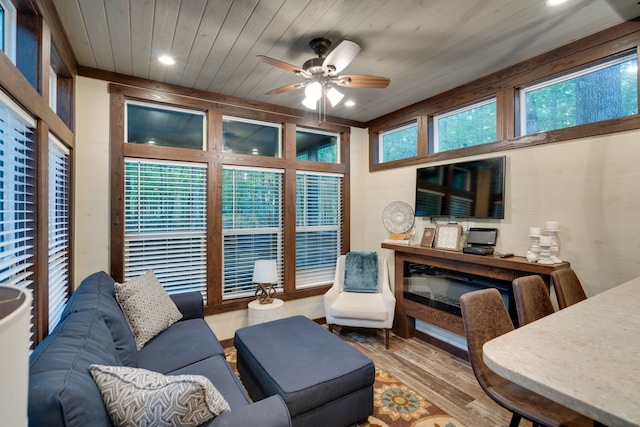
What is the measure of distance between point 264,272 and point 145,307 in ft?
3.97

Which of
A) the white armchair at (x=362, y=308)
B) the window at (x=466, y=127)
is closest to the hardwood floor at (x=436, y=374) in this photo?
the white armchair at (x=362, y=308)

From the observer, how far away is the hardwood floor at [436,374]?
7.06 ft

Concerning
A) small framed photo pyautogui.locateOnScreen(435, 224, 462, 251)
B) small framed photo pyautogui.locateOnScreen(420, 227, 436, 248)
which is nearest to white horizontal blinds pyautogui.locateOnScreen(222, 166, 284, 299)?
small framed photo pyautogui.locateOnScreen(420, 227, 436, 248)

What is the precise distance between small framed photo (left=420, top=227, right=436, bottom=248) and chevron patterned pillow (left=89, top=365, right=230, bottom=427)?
2.70m

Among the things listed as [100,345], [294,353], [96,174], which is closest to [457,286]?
[294,353]

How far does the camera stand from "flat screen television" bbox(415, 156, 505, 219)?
2754 millimetres

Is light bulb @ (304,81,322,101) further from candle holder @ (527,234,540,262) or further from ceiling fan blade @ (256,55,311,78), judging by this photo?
candle holder @ (527,234,540,262)

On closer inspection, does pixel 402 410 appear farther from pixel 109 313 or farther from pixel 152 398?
pixel 109 313

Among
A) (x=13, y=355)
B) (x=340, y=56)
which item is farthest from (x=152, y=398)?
(x=340, y=56)

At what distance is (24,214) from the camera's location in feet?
5.40

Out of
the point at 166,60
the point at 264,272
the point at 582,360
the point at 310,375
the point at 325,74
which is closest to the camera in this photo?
the point at 582,360

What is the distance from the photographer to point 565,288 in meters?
1.87

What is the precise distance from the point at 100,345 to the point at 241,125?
2728 mm

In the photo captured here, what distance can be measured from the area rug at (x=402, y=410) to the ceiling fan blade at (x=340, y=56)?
8.29 ft
